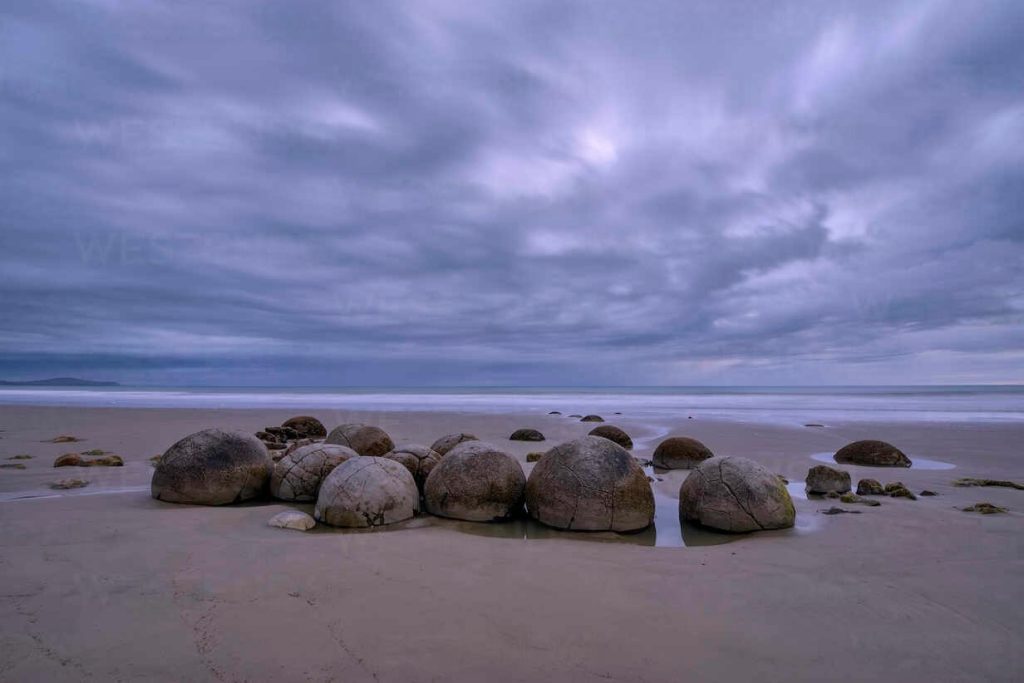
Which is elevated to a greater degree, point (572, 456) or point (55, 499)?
point (572, 456)

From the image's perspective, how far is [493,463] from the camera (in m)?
7.06

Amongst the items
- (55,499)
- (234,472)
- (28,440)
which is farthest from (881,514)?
(28,440)

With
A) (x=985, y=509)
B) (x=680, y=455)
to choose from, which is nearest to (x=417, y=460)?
(x=680, y=455)

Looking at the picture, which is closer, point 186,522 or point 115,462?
→ point 186,522

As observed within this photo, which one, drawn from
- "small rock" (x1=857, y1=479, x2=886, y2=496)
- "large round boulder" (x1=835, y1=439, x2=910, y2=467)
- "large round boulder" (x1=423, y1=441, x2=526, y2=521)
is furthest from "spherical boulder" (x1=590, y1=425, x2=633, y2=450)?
"large round boulder" (x1=423, y1=441, x2=526, y2=521)

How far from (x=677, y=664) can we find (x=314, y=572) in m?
2.93

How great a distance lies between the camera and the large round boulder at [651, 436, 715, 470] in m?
11.5

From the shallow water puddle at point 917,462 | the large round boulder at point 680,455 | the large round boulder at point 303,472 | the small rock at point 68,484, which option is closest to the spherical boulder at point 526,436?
the large round boulder at point 680,455

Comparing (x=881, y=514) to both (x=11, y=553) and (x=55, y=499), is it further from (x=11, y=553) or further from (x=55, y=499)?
(x=55, y=499)

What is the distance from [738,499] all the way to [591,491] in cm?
165

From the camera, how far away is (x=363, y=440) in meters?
10.1

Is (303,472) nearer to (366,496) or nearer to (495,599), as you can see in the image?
(366,496)

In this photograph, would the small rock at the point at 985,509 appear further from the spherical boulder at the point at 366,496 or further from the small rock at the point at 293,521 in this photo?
the small rock at the point at 293,521

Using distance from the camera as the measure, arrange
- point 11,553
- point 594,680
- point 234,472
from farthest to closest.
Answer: point 234,472 < point 11,553 < point 594,680
